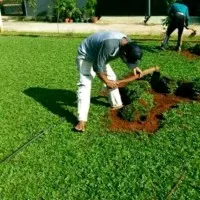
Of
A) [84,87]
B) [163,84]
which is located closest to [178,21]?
[163,84]

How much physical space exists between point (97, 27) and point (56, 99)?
36.4ft

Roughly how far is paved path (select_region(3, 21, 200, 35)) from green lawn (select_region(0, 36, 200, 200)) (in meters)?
8.54

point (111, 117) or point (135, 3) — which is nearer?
point (111, 117)

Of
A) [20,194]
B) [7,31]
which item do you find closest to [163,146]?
[20,194]

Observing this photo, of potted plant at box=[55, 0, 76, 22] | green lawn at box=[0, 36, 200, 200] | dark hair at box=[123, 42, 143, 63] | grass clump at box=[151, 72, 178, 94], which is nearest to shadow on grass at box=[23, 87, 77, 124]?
green lawn at box=[0, 36, 200, 200]

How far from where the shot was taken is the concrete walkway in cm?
1788

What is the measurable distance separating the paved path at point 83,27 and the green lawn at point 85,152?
8.54 metres

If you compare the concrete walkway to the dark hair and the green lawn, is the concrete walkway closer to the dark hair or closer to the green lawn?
the green lawn

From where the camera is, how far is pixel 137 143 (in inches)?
255

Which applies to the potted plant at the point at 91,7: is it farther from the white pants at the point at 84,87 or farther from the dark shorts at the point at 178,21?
the white pants at the point at 84,87

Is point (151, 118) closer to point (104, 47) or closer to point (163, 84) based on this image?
point (163, 84)

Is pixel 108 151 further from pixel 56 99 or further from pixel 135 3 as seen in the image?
pixel 135 3

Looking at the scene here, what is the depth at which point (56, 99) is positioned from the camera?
8.55m

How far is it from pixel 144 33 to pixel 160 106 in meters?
9.77
